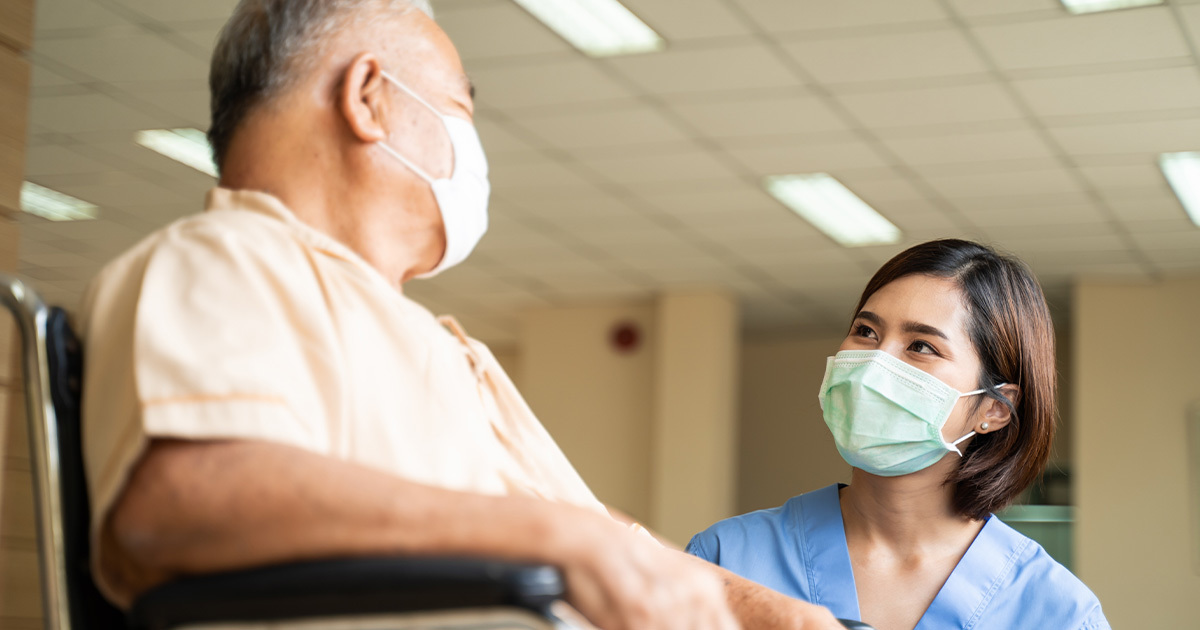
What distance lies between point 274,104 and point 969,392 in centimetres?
134

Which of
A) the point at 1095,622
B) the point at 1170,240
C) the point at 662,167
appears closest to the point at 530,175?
the point at 662,167

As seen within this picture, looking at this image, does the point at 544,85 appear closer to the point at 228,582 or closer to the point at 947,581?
the point at 947,581

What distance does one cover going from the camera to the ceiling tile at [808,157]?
18.4 feet

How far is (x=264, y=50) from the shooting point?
1.13 meters

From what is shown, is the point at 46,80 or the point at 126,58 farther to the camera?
the point at 46,80

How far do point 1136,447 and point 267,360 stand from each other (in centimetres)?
783

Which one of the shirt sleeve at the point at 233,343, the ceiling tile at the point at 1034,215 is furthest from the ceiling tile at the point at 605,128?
the shirt sleeve at the point at 233,343

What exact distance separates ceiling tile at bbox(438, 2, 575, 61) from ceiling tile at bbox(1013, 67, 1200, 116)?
1940 mm

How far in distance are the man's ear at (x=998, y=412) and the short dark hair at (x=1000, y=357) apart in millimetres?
10

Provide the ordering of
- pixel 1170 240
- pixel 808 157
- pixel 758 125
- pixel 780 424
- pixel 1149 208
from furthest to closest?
pixel 780 424, pixel 1170 240, pixel 1149 208, pixel 808 157, pixel 758 125

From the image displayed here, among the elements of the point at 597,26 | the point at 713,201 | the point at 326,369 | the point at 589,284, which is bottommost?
the point at 589,284

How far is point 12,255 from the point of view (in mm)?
1992

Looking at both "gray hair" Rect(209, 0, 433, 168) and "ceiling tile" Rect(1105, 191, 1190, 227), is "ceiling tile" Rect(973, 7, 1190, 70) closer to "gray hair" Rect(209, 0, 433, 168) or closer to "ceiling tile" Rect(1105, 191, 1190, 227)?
"ceiling tile" Rect(1105, 191, 1190, 227)

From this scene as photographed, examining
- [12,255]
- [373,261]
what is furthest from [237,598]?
[12,255]
